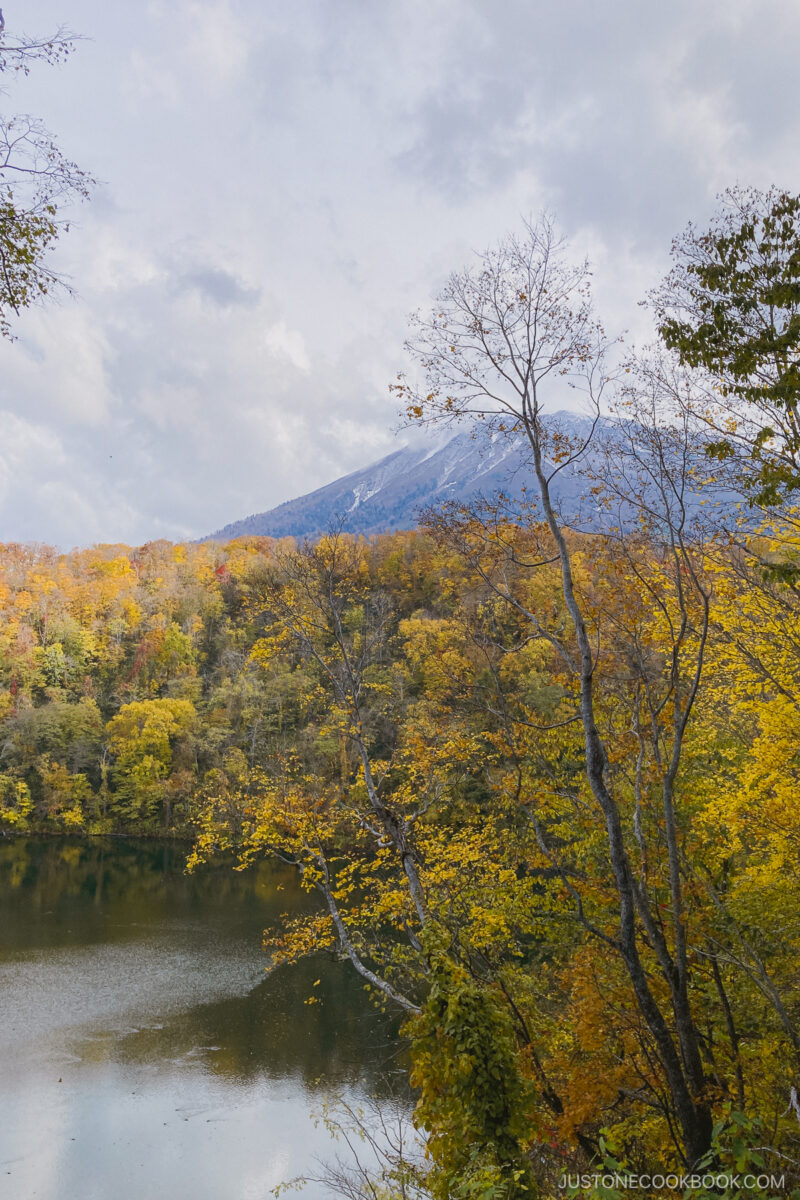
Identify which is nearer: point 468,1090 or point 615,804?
point 468,1090

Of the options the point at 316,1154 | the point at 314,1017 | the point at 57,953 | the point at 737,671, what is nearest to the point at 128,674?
the point at 57,953

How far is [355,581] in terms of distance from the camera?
11.8 meters

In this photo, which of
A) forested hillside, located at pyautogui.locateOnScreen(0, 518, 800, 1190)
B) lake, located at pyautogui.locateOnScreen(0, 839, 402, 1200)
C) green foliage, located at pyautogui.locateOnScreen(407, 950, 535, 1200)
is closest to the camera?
green foliage, located at pyautogui.locateOnScreen(407, 950, 535, 1200)

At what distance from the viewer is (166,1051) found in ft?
55.9

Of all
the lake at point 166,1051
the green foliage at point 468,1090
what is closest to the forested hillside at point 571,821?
the green foliage at point 468,1090

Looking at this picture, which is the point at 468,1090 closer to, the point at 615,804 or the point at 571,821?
the point at 615,804

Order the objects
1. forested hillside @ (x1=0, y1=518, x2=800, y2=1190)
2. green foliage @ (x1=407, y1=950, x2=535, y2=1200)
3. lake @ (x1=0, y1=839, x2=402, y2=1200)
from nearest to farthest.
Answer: green foliage @ (x1=407, y1=950, x2=535, y2=1200)
forested hillside @ (x1=0, y1=518, x2=800, y2=1190)
lake @ (x1=0, y1=839, x2=402, y2=1200)

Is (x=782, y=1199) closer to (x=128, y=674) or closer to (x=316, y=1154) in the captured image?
(x=316, y=1154)

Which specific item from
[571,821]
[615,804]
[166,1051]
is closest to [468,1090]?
[615,804]

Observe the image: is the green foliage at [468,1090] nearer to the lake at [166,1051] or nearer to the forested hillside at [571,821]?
the forested hillside at [571,821]

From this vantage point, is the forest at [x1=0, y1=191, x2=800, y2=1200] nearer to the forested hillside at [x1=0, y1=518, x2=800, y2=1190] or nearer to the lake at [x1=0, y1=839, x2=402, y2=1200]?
the forested hillside at [x1=0, y1=518, x2=800, y2=1190]

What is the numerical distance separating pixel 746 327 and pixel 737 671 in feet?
21.4

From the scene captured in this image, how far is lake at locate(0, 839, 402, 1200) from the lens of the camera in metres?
13.1

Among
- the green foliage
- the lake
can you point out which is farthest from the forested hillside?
the lake
